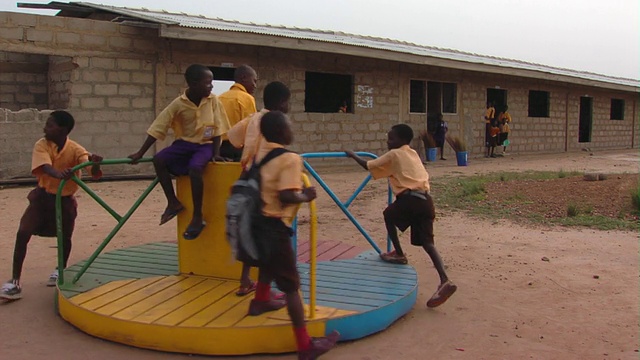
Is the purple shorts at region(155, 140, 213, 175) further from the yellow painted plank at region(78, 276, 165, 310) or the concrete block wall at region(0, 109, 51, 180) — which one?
the concrete block wall at region(0, 109, 51, 180)

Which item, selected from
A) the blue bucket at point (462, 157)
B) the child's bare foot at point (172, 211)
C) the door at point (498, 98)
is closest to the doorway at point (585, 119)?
the door at point (498, 98)

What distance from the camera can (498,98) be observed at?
20078 mm

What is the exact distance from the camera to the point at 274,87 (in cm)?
386

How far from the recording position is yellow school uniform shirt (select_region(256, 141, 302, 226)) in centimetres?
304

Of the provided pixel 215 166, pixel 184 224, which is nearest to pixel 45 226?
pixel 184 224

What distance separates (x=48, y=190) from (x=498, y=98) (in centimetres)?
1784

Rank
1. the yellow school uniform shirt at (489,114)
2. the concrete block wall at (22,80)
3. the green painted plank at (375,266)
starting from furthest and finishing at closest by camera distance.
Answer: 1. the yellow school uniform shirt at (489,114)
2. the concrete block wall at (22,80)
3. the green painted plank at (375,266)

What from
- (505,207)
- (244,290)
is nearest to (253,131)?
(244,290)

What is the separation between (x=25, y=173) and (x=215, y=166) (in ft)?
24.4

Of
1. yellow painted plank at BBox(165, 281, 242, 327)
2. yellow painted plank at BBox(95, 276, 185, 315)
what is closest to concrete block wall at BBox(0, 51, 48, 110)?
yellow painted plank at BBox(95, 276, 185, 315)

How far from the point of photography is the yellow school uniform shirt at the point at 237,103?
4846mm

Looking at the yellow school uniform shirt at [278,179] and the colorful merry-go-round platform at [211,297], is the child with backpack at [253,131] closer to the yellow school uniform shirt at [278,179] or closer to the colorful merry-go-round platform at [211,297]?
the colorful merry-go-round platform at [211,297]

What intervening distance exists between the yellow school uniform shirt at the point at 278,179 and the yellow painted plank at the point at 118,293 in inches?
56.7

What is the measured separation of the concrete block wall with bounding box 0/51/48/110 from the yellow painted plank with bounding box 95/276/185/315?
9.03 meters
